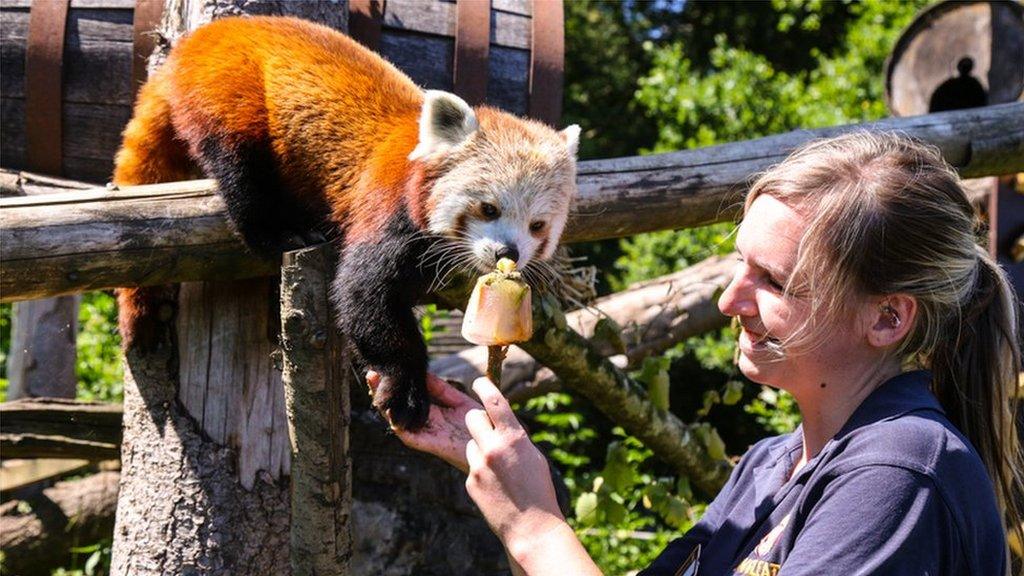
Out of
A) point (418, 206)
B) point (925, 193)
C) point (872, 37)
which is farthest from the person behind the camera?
point (872, 37)

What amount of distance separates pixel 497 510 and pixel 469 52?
1.87m

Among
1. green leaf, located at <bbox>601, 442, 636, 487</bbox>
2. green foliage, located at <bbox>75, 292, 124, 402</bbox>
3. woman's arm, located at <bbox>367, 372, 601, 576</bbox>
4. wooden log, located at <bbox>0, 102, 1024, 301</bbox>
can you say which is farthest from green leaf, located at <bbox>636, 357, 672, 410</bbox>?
green foliage, located at <bbox>75, 292, 124, 402</bbox>

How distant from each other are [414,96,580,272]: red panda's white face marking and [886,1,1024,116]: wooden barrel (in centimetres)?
284

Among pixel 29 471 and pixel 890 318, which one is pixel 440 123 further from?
pixel 29 471

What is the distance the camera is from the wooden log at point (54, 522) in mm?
4098

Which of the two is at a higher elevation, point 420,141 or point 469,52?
point 469,52

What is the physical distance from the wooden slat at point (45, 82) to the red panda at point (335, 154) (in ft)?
1.31

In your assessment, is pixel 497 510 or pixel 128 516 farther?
pixel 128 516

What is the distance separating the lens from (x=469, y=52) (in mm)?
3096

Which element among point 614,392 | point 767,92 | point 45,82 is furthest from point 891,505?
point 767,92

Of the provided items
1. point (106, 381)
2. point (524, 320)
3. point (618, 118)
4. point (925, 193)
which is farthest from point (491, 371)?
point (618, 118)

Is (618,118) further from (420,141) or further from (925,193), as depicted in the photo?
(925,193)

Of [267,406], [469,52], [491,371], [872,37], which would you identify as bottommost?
[267,406]

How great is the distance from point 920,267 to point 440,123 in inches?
54.7
